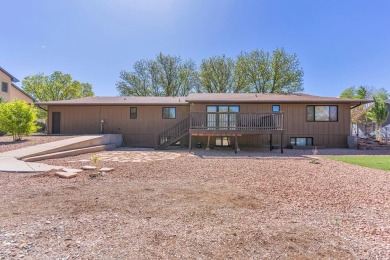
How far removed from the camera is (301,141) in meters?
15.4

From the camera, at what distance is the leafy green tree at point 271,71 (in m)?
28.0

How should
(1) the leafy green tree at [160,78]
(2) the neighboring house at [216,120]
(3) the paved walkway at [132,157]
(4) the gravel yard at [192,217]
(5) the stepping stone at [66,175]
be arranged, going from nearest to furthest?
(4) the gravel yard at [192,217]
(5) the stepping stone at [66,175]
(3) the paved walkway at [132,157]
(2) the neighboring house at [216,120]
(1) the leafy green tree at [160,78]

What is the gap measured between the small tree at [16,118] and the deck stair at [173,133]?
273 inches

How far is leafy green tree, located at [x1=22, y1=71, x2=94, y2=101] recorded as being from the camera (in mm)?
38156

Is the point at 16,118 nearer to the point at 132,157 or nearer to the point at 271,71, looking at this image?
the point at 132,157

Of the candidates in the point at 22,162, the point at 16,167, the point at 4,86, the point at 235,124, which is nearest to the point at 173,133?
the point at 235,124

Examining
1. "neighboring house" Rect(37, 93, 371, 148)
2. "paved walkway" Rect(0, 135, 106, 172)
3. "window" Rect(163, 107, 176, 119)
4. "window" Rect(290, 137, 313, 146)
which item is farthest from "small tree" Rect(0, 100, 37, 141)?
"window" Rect(290, 137, 313, 146)

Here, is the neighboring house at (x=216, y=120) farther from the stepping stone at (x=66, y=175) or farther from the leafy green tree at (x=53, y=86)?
the leafy green tree at (x=53, y=86)

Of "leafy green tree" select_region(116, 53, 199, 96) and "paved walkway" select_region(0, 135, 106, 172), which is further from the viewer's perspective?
"leafy green tree" select_region(116, 53, 199, 96)

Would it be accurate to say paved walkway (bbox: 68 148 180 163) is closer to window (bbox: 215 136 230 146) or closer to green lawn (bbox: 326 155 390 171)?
window (bbox: 215 136 230 146)

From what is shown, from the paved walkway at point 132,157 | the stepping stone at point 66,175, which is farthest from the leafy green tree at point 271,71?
the stepping stone at point 66,175

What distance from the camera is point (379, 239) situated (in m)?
2.79

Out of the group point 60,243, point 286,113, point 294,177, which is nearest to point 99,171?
point 60,243

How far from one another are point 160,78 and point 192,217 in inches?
1149
